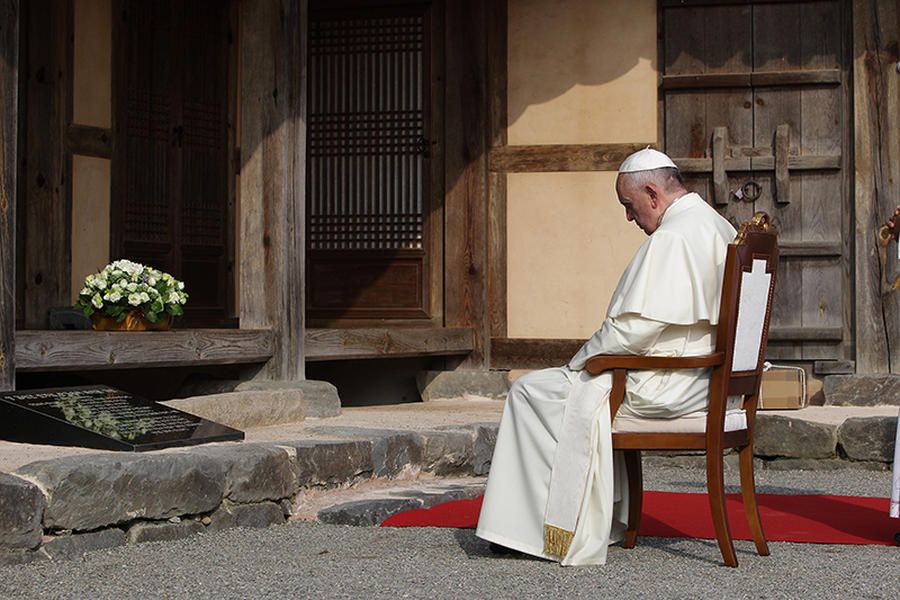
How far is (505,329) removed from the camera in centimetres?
974

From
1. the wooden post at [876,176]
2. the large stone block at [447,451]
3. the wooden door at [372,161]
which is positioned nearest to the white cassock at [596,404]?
the large stone block at [447,451]

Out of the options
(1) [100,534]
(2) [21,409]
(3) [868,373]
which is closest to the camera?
(1) [100,534]

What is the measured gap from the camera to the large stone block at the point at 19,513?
4.57m

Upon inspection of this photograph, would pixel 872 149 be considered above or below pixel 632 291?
above

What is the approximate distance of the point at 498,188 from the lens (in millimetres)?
9719

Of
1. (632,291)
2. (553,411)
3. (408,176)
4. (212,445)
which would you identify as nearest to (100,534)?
(212,445)

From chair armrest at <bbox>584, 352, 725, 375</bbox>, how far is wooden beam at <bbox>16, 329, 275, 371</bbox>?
287 centimetres

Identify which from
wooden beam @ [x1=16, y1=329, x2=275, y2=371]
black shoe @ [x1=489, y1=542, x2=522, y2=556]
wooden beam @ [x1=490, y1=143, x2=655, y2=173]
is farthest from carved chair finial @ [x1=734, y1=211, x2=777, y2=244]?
wooden beam @ [x1=490, y1=143, x2=655, y2=173]

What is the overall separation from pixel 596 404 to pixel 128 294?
3.24 m

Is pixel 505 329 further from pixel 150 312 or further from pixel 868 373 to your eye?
pixel 150 312

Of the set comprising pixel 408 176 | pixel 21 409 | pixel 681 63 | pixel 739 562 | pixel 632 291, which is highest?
pixel 681 63

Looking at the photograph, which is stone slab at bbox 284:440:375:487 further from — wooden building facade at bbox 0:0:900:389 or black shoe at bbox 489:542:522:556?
wooden building facade at bbox 0:0:900:389

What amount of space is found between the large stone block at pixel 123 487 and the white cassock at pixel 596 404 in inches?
47.3

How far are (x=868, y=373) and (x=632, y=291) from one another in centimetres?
487
